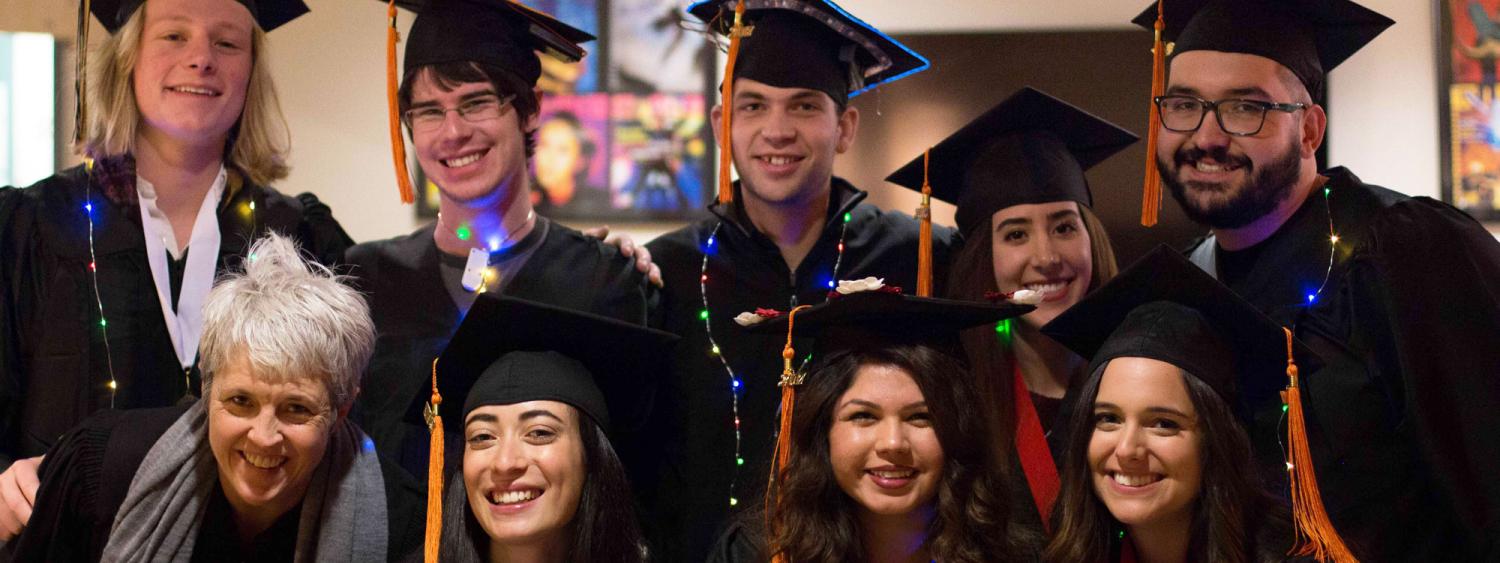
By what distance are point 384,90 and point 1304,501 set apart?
12.5 feet

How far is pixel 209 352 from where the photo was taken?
2740 millimetres

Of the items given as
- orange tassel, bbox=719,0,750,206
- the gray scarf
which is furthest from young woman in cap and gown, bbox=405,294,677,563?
orange tassel, bbox=719,0,750,206

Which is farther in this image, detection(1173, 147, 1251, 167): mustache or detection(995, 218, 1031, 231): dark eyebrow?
detection(995, 218, 1031, 231): dark eyebrow

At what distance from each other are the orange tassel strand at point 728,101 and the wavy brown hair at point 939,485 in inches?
31.1

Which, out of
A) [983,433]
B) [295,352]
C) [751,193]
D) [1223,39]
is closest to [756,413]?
[751,193]

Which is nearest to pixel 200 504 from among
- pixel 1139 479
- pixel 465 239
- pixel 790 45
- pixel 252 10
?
pixel 465 239

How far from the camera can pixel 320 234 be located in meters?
3.40

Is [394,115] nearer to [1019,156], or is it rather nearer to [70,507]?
[70,507]

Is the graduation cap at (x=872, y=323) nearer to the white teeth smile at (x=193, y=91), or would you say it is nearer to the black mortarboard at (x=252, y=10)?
the white teeth smile at (x=193, y=91)

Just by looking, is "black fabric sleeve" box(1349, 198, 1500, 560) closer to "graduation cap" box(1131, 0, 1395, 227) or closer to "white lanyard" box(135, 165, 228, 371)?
"graduation cap" box(1131, 0, 1395, 227)

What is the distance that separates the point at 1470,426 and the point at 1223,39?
951mm

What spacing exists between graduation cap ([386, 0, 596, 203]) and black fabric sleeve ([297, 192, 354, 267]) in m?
0.24

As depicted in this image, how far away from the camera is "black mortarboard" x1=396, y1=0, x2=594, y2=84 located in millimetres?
3258

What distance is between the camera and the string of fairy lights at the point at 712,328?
10.7 feet
